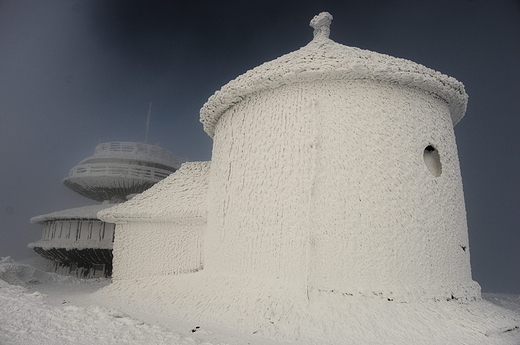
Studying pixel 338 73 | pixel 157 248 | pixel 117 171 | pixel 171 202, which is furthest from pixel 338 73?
pixel 117 171

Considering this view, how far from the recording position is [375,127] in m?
2.78

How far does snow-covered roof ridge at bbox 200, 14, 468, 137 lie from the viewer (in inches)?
111

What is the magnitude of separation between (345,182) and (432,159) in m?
1.03

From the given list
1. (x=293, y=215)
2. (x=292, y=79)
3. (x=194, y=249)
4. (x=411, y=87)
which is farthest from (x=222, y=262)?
(x=411, y=87)

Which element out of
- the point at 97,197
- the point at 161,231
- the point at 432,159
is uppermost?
the point at 97,197

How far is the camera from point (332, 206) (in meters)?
2.61

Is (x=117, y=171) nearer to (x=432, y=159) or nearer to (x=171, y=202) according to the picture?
(x=171, y=202)

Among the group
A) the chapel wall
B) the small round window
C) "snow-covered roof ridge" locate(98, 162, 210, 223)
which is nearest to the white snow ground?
the chapel wall

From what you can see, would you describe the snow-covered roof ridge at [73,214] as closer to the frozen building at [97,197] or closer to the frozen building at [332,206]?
the frozen building at [97,197]

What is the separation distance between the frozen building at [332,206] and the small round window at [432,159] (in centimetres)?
1

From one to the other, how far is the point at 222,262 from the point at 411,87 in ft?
7.71

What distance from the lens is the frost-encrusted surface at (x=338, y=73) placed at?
2.81 m

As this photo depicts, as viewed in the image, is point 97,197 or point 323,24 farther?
point 97,197

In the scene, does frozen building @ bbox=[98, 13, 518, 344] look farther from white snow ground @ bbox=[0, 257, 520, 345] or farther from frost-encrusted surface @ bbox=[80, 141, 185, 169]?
frost-encrusted surface @ bbox=[80, 141, 185, 169]
